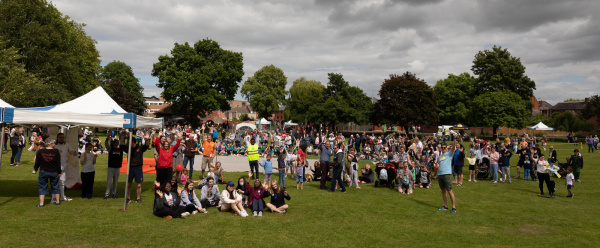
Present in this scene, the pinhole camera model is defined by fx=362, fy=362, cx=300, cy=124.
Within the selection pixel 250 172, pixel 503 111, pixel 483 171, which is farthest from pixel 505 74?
pixel 250 172

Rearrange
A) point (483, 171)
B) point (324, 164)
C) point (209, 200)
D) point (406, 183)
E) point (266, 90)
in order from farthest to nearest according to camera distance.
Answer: point (266, 90) < point (483, 171) < point (324, 164) < point (406, 183) < point (209, 200)

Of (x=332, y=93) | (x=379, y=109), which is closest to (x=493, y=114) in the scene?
(x=379, y=109)

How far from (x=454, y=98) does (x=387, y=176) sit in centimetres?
6254

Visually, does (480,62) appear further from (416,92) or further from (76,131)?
(76,131)

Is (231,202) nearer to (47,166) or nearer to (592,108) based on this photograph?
(47,166)

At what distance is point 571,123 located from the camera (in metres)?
54.8

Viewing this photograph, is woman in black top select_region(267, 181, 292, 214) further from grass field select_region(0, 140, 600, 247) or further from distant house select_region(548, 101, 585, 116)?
distant house select_region(548, 101, 585, 116)

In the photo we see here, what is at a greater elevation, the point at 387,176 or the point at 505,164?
the point at 505,164

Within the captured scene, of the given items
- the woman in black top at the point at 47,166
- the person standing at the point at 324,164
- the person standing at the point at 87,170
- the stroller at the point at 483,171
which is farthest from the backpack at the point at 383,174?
the woman in black top at the point at 47,166

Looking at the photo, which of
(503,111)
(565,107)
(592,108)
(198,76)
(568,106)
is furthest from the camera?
(565,107)

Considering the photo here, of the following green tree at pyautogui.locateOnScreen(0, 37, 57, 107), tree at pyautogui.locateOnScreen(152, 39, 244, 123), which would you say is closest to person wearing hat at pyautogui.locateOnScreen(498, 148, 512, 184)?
green tree at pyautogui.locateOnScreen(0, 37, 57, 107)

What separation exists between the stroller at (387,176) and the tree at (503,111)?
4567cm

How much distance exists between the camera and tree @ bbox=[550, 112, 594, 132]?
54000 millimetres

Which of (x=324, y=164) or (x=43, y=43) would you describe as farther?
(x=43, y=43)
